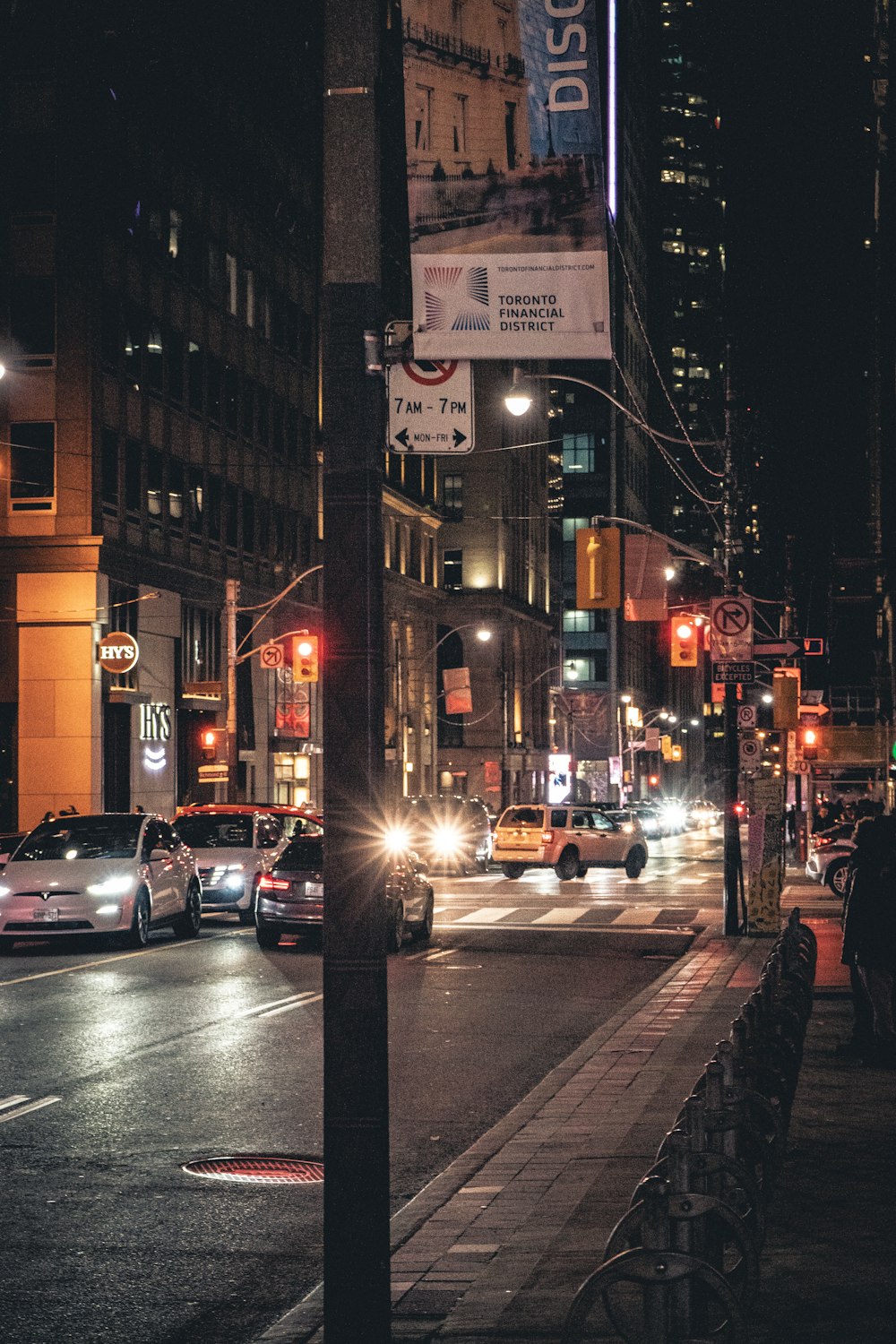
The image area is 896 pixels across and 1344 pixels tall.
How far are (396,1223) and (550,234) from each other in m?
4.47

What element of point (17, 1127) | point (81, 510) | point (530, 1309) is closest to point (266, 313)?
point (81, 510)

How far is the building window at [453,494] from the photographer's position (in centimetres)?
9794

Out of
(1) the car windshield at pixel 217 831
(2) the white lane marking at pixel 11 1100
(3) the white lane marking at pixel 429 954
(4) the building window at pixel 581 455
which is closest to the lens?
(2) the white lane marking at pixel 11 1100

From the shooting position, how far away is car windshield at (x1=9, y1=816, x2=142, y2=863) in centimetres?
2373

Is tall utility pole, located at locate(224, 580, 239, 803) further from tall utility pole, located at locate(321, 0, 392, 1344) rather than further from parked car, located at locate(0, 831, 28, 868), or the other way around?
tall utility pole, located at locate(321, 0, 392, 1344)

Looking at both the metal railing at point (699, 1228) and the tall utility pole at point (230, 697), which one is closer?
the metal railing at point (699, 1228)

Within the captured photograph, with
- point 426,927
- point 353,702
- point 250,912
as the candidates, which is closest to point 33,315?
point 250,912

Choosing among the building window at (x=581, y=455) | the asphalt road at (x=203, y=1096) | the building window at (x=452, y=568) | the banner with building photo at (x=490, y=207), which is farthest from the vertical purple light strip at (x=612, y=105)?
the banner with building photo at (x=490, y=207)

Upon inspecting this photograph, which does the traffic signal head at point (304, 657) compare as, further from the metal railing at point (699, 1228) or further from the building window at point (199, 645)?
the metal railing at point (699, 1228)

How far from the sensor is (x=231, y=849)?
29.0 metres

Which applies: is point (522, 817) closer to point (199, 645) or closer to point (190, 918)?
point (199, 645)

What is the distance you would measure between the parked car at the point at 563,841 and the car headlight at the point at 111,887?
21951mm

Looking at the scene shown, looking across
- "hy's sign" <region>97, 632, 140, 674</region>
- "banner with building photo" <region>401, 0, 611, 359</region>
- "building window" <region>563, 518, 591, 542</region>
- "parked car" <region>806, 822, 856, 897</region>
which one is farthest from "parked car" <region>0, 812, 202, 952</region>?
"building window" <region>563, 518, 591, 542</region>

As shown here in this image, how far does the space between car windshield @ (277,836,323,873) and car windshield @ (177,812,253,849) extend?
5.61 m
